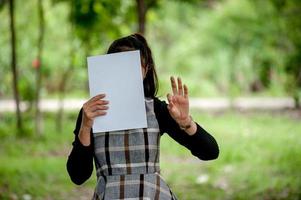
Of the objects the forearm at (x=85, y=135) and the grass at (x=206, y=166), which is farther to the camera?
the grass at (x=206, y=166)

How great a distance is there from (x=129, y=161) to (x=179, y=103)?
0.28 m

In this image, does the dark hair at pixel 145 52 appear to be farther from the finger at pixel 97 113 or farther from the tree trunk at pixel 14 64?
the tree trunk at pixel 14 64

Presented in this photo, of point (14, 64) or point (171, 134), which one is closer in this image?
point (171, 134)

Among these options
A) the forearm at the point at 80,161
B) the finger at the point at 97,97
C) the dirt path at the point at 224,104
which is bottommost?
the dirt path at the point at 224,104

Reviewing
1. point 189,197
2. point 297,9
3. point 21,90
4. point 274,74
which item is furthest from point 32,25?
point 189,197

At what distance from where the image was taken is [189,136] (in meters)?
2.22

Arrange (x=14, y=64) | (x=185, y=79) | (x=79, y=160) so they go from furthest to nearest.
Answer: (x=185, y=79) → (x=14, y=64) → (x=79, y=160)

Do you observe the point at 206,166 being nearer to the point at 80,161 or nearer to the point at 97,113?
the point at 80,161

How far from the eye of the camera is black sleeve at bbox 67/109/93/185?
2213 millimetres

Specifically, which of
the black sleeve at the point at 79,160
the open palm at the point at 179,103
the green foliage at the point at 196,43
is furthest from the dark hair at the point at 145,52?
the green foliage at the point at 196,43

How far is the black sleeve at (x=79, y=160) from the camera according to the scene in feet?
7.26

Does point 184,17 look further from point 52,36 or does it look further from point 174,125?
point 174,125

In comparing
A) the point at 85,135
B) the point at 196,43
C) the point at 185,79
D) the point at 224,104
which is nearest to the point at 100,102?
the point at 85,135

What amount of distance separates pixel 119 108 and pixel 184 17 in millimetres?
22090
